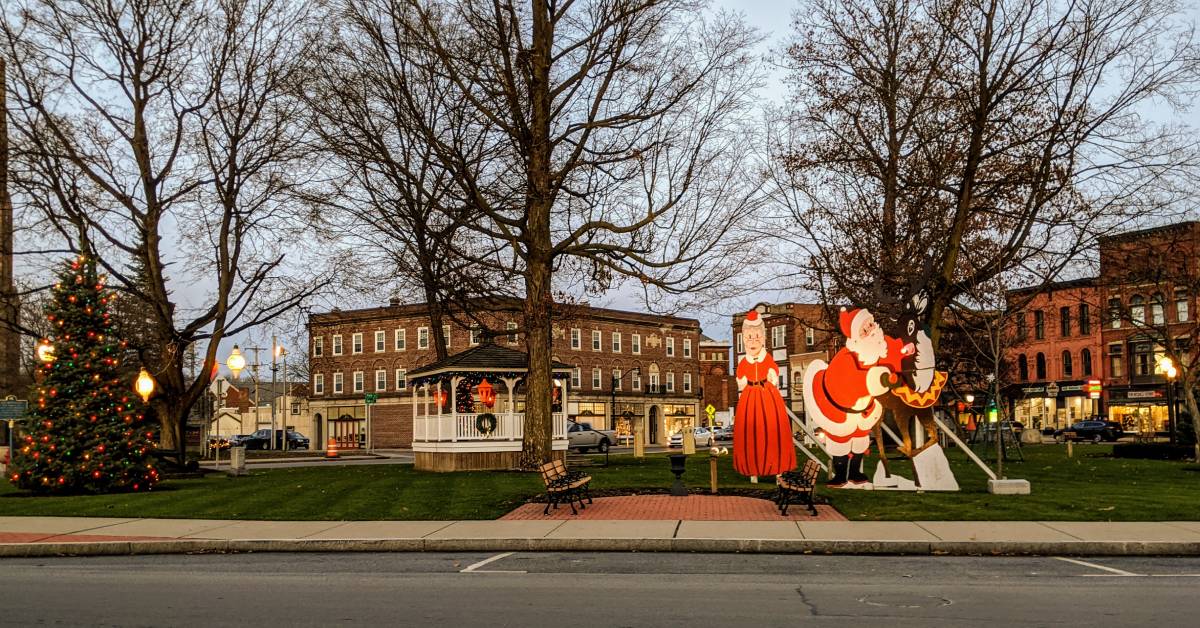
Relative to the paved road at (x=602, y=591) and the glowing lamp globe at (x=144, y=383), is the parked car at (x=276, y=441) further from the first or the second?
the paved road at (x=602, y=591)

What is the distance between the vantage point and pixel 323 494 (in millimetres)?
22000

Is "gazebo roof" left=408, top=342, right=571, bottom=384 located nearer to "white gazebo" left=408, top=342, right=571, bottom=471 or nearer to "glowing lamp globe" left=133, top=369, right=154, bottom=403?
"white gazebo" left=408, top=342, right=571, bottom=471

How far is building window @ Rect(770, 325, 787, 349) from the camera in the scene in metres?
93.5

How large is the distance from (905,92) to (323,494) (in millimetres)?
18811

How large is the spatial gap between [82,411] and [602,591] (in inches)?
706

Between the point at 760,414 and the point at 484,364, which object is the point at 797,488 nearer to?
the point at 760,414

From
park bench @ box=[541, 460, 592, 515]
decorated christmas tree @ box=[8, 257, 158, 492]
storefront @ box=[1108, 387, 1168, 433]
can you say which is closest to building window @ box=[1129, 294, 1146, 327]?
storefront @ box=[1108, 387, 1168, 433]

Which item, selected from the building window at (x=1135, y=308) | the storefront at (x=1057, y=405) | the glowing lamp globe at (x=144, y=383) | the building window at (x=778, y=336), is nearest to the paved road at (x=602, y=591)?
the glowing lamp globe at (x=144, y=383)

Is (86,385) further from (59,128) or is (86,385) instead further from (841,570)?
(841,570)

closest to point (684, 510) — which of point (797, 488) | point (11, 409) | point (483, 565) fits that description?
point (797, 488)

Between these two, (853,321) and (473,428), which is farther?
(473,428)

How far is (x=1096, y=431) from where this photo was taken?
63000 millimetres

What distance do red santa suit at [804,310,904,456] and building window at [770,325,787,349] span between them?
7188cm

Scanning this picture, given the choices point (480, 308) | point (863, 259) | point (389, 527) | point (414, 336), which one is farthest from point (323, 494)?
point (414, 336)
